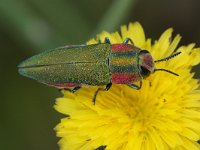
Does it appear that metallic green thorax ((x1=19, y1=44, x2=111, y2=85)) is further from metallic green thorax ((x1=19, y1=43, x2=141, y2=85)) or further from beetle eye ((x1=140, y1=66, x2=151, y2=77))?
beetle eye ((x1=140, y1=66, x2=151, y2=77))

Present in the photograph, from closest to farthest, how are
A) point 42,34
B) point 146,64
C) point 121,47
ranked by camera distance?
point 146,64 → point 121,47 → point 42,34

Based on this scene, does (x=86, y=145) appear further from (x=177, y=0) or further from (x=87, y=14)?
(x=177, y=0)

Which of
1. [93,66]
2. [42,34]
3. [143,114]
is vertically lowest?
[143,114]

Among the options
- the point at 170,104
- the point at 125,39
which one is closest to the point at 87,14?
the point at 125,39

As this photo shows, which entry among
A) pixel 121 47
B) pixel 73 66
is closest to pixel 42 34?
pixel 73 66

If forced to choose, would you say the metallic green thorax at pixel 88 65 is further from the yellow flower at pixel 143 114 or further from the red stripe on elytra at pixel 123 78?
the yellow flower at pixel 143 114

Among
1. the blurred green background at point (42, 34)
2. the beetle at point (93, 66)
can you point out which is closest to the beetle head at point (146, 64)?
the beetle at point (93, 66)

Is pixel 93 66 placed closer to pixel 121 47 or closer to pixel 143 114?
pixel 121 47

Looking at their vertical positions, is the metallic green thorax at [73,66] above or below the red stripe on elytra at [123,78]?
above
